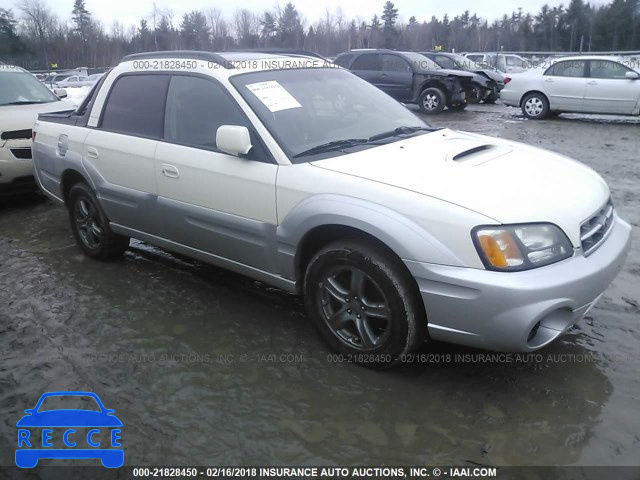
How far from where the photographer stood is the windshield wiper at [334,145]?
323 cm

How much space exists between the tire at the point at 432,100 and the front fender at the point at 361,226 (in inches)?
475

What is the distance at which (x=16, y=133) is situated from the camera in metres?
6.39

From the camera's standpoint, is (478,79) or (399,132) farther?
(478,79)

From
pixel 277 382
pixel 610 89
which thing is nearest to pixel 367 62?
pixel 610 89

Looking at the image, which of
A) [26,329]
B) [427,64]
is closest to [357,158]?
[26,329]

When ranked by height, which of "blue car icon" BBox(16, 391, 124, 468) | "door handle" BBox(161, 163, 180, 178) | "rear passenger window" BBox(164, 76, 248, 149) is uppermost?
"rear passenger window" BBox(164, 76, 248, 149)

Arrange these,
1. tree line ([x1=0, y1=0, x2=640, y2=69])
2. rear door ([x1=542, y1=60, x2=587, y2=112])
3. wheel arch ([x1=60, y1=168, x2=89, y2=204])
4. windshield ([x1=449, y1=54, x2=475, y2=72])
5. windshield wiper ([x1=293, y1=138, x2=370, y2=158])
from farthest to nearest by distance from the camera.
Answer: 1. tree line ([x1=0, y1=0, x2=640, y2=69])
2. windshield ([x1=449, y1=54, x2=475, y2=72])
3. rear door ([x1=542, y1=60, x2=587, y2=112])
4. wheel arch ([x1=60, y1=168, x2=89, y2=204])
5. windshield wiper ([x1=293, y1=138, x2=370, y2=158])

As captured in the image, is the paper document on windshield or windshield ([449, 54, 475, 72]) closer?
the paper document on windshield

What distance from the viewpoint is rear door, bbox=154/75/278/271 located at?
128 inches

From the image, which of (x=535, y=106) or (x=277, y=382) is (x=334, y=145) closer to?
(x=277, y=382)

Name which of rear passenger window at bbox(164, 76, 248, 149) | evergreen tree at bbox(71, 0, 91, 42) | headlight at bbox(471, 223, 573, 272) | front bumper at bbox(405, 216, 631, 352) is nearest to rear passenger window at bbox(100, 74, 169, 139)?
rear passenger window at bbox(164, 76, 248, 149)

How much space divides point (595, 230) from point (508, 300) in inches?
31.2

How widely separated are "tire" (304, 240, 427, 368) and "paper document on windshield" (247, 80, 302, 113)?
1.03 m

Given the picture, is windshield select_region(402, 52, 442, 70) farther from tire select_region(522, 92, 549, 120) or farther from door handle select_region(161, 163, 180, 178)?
door handle select_region(161, 163, 180, 178)
